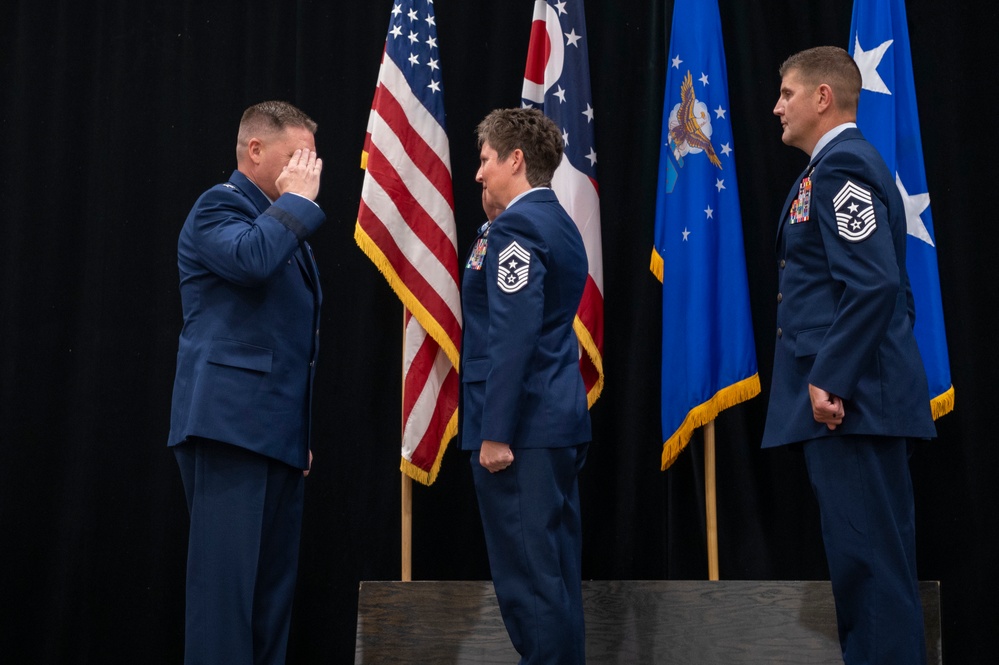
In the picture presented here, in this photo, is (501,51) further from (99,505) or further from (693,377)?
(99,505)

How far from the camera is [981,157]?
12.0 feet

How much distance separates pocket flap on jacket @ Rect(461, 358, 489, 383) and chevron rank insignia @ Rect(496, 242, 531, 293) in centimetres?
23

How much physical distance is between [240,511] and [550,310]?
Answer: 90 cm

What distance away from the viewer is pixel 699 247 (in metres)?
3.43

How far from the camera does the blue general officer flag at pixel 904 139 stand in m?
3.23

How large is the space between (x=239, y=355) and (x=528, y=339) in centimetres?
71

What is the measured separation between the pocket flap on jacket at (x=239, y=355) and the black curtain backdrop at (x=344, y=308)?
1366mm

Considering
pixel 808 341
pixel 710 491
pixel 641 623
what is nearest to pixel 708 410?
pixel 710 491

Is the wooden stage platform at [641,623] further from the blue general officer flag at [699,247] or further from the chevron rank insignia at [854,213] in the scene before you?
the chevron rank insignia at [854,213]

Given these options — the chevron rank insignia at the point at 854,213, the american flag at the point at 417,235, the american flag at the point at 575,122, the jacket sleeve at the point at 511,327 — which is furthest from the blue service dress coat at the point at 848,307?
the american flag at the point at 417,235

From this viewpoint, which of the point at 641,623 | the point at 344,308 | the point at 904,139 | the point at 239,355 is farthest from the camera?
the point at 344,308

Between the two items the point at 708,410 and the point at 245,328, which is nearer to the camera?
the point at 245,328

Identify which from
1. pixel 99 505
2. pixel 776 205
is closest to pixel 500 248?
pixel 776 205

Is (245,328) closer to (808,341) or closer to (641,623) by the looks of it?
(808,341)
